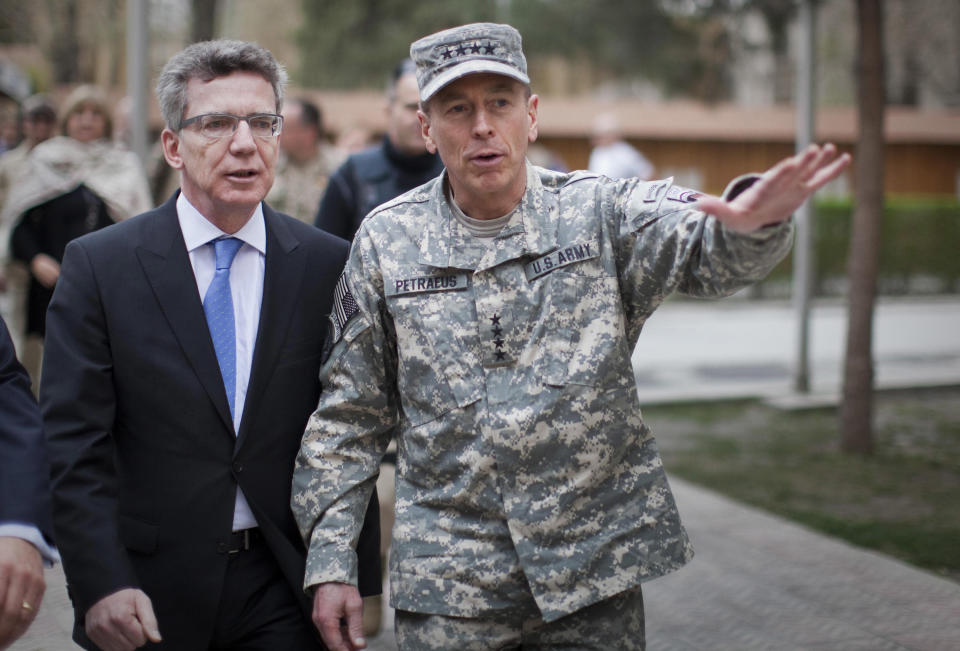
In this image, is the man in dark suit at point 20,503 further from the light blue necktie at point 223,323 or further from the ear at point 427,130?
the ear at point 427,130

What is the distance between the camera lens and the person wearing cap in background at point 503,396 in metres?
2.53

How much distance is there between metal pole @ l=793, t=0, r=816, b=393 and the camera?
33.1 feet

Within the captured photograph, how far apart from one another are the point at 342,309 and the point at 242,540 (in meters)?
0.60

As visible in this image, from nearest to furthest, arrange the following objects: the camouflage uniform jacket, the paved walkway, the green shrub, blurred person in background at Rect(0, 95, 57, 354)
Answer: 1. the camouflage uniform jacket
2. the paved walkway
3. blurred person in background at Rect(0, 95, 57, 354)
4. the green shrub

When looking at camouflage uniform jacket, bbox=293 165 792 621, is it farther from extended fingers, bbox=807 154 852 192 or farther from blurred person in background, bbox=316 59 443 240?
blurred person in background, bbox=316 59 443 240

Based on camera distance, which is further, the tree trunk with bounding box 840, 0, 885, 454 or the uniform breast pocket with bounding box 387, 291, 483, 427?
the tree trunk with bounding box 840, 0, 885, 454

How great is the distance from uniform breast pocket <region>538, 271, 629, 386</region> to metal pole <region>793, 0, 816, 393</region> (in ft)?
25.8

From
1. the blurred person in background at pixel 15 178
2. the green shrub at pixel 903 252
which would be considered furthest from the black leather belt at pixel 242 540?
the green shrub at pixel 903 252

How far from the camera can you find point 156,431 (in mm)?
2631

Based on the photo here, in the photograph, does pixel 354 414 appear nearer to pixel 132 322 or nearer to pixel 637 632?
pixel 132 322

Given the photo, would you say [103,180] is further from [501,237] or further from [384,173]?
[501,237]

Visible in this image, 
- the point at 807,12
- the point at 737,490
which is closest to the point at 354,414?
the point at 737,490

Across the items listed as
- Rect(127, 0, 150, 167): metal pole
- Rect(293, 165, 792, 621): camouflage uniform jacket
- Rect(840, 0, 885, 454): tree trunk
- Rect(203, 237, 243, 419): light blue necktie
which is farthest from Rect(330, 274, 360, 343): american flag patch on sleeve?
Rect(840, 0, 885, 454): tree trunk

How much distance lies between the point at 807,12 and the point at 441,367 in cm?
798
